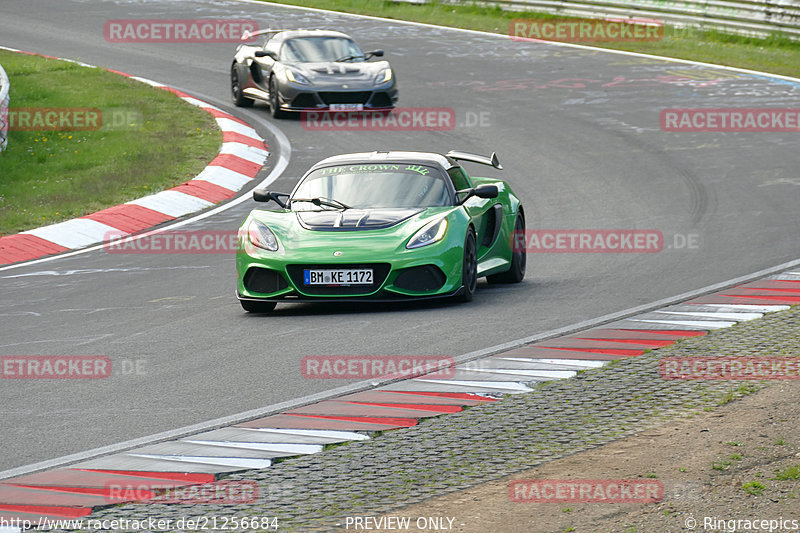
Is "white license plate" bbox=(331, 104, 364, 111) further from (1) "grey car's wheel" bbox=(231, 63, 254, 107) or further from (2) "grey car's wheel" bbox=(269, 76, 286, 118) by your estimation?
(1) "grey car's wheel" bbox=(231, 63, 254, 107)

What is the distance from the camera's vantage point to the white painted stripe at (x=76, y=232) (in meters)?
13.9

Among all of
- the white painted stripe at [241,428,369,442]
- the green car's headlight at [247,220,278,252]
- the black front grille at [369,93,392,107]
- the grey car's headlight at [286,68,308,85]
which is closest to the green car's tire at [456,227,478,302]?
the green car's headlight at [247,220,278,252]

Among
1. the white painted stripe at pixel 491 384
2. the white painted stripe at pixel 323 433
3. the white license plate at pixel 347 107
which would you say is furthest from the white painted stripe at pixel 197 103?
the white painted stripe at pixel 323 433

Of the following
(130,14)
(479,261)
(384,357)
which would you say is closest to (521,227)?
(479,261)

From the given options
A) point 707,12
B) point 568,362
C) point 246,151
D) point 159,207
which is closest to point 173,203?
point 159,207

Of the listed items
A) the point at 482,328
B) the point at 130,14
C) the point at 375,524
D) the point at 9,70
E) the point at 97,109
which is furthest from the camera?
the point at 130,14

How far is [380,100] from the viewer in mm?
20750

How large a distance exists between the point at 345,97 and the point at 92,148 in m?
4.35

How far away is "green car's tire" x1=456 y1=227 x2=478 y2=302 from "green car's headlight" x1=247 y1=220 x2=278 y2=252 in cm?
155

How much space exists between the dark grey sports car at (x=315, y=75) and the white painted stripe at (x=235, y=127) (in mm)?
869

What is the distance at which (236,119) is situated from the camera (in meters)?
21.2

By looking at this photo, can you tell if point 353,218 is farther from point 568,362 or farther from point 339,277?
point 568,362

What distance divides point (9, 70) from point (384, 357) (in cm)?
1715

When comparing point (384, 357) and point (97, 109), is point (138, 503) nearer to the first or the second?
point (384, 357)
